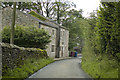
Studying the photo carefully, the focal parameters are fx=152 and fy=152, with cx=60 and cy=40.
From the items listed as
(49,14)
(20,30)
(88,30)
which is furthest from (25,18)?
(49,14)

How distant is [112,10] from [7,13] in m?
18.6

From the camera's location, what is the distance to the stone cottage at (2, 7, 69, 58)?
77.5 ft

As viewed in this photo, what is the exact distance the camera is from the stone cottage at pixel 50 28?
2361cm

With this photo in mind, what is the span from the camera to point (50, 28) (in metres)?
28.6

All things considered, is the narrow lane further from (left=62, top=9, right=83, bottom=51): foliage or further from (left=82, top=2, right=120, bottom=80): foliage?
(left=62, top=9, right=83, bottom=51): foliage

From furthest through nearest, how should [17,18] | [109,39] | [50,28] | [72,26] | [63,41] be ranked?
[72,26] → [63,41] → [50,28] → [17,18] → [109,39]

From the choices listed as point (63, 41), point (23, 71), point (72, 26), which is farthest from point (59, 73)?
point (72, 26)

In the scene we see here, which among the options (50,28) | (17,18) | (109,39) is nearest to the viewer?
(109,39)

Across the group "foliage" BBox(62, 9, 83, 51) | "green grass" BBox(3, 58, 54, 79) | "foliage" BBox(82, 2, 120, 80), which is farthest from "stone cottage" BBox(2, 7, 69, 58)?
"foliage" BBox(82, 2, 120, 80)

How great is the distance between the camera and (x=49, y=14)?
127 feet

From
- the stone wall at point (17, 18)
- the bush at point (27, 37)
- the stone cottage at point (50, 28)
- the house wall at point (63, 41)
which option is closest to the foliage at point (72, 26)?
the stone cottage at point (50, 28)

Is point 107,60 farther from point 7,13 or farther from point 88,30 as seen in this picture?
point 7,13

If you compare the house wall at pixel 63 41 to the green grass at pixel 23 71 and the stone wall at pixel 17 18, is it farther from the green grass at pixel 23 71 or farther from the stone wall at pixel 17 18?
the green grass at pixel 23 71

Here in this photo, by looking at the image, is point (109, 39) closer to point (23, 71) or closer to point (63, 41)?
point (23, 71)
